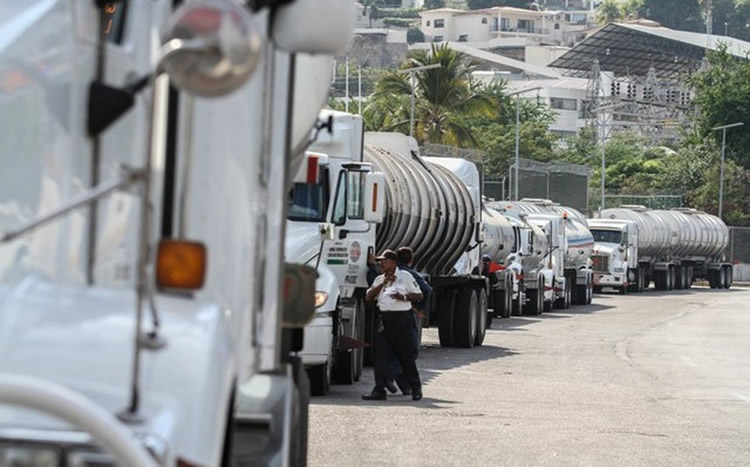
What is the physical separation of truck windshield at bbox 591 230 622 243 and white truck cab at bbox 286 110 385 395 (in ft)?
143

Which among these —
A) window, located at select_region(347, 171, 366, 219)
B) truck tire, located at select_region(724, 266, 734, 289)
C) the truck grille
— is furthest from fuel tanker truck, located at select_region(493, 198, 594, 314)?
window, located at select_region(347, 171, 366, 219)

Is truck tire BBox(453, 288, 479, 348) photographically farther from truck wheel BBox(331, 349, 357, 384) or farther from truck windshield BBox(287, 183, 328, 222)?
truck windshield BBox(287, 183, 328, 222)

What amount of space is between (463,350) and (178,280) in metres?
25.1

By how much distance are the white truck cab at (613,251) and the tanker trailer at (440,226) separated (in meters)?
32.6

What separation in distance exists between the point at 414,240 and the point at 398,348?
8.81 m

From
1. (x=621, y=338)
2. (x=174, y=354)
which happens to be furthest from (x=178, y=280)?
(x=621, y=338)

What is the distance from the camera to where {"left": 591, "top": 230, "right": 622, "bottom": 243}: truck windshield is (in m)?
65.2

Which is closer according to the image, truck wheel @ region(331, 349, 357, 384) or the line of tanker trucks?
the line of tanker trucks

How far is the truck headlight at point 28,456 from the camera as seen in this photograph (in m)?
3.76

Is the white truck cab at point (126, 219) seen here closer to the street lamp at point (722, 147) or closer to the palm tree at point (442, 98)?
the palm tree at point (442, 98)

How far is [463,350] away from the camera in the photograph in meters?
29.4

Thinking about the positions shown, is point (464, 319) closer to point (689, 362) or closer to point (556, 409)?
point (689, 362)

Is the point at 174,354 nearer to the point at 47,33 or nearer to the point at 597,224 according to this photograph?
the point at 47,33

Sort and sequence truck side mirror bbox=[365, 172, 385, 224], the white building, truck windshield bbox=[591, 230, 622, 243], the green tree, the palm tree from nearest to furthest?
truck side mirror bbox=[365, 172, 385, 224] → truck windshield bbox=[591, 230, 622, 243] → the palm tree → the green tree → the white building
